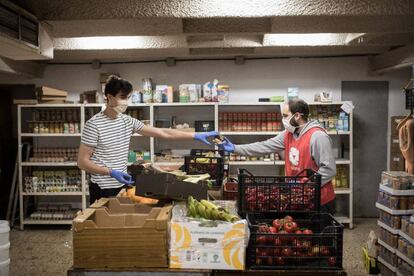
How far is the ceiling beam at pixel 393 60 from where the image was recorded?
5.53 meters

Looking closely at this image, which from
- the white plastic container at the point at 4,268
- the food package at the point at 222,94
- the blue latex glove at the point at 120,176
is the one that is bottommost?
the white plastic container at the point at 4,268

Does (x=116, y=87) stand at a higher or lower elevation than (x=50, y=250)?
higher

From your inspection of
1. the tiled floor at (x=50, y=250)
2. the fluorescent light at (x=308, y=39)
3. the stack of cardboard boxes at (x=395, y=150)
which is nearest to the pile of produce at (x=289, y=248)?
the tiled floor at (x=50, y=250)

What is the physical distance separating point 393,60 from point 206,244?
15.6 ft

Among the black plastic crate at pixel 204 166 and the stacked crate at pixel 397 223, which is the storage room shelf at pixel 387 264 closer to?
the stacked crate at pixel 397 223

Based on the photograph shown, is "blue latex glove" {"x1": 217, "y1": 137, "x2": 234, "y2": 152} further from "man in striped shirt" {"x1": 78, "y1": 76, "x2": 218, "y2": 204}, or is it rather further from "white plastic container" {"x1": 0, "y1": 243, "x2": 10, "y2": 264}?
"white plastic container" {"x1": 0, "y1": 243, "x2": 10, "y2": 264}

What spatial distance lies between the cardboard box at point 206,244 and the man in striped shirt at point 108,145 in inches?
49.2

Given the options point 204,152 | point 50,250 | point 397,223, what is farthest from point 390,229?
point 50,250

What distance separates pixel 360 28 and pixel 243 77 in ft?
9.43

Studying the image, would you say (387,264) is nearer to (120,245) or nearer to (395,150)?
(395,150)

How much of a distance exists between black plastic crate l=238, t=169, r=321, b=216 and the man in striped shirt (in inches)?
39.4

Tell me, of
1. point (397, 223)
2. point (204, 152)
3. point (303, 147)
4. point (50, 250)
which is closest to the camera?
point (303, 147)

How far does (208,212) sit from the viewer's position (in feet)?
7.93

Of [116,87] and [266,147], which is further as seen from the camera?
[266,147]
